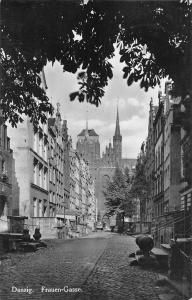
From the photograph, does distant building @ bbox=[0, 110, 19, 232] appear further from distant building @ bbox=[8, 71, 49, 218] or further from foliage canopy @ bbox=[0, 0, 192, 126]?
foliage canopy @ bbox=[0, 0, 192, 126]

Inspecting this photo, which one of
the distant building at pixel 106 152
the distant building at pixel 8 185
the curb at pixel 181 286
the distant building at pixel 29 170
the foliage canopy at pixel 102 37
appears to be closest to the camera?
the foliage canopy at pixel 102 37

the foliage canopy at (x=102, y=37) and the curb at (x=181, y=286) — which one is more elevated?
the foliage canopy at (x=102, y=37)

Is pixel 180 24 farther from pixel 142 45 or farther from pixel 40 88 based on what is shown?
pixel 40 88

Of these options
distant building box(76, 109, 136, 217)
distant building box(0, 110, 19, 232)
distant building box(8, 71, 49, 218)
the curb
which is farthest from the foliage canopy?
distant building box(0, 110, 19, 232)

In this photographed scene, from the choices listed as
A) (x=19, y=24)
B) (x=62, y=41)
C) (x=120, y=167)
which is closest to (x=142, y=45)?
(x=62, y=41)

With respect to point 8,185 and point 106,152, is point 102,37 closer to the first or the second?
point 106,152

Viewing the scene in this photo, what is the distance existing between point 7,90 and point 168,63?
3.22 m

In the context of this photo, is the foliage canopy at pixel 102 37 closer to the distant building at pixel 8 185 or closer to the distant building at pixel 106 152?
the distant building at pixel 106 152

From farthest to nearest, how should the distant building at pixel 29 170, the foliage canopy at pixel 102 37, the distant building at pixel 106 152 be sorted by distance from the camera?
the distant building at pixel 29 170
the distant building at pixel 106 152
the foliage canopy at pixel 102 37

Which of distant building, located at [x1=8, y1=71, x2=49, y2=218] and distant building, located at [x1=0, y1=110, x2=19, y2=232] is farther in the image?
distant building, located at [x1=0, y1=110, x2=19, y2=232]

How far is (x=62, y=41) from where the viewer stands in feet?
25.4

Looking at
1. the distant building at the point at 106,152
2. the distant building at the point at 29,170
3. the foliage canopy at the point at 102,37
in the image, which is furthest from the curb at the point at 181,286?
the distant building at the point at 29,170

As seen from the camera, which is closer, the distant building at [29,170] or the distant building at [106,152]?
the distant building at [106,152]

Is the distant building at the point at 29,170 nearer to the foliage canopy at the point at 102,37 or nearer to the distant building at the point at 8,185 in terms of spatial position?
the distant building at the point at 8,185
